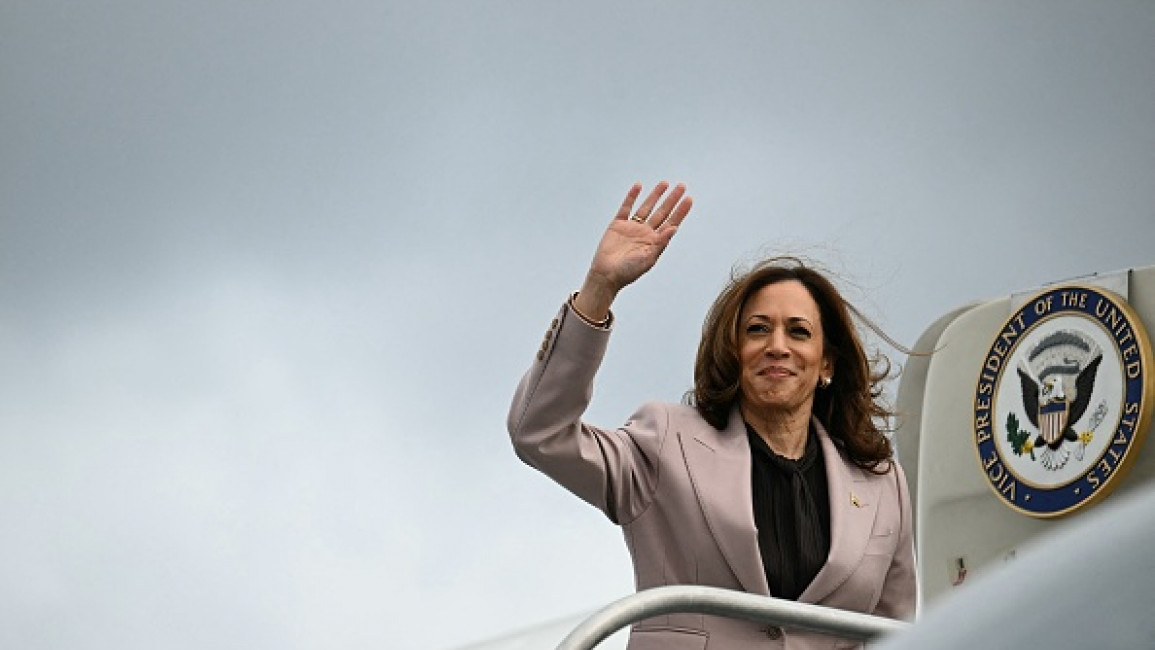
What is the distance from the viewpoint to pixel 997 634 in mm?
787

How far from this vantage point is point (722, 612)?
7.04ft

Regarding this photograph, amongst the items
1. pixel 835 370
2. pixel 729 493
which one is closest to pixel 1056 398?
pixel 835 370

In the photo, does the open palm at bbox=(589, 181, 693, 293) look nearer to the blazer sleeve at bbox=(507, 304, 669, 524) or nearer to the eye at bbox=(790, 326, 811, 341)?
the blazer sleeve at bbox=(507, 304, 669, 524)

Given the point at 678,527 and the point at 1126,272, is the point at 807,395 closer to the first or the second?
the point at 678,527

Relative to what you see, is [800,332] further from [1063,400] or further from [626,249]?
[1063,400]

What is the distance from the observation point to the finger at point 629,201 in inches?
104

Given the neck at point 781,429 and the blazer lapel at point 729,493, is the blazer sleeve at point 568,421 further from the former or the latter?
the neck at point 781,429

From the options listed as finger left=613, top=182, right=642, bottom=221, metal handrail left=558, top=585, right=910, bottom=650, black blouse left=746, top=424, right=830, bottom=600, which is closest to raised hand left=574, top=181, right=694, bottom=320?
finger left=613, top=182, right=642, bottom=221

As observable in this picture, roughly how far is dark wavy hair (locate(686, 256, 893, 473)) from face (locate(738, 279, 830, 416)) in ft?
0.07

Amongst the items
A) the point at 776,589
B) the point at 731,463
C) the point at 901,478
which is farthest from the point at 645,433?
the point at 901,478

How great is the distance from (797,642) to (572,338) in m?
0.61

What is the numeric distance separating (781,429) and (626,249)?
1.45 ft

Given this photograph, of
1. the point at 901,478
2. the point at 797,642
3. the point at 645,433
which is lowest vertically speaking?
the point at 797,642

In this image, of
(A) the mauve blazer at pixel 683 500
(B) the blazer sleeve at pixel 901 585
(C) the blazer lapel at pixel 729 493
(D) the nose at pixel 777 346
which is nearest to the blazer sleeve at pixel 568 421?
(A) the mauve blazer at pixel 683 500
